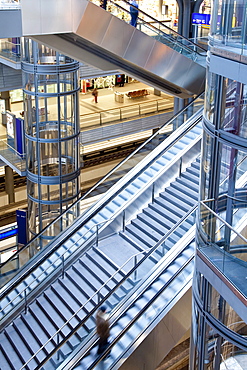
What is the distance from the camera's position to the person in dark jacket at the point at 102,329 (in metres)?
9.66

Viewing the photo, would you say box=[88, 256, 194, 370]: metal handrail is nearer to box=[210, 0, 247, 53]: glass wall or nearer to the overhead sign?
box=[210, 0, 247, 53]: glass wall

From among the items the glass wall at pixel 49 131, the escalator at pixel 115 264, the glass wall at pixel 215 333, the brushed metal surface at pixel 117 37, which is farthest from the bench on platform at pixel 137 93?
the glass wall at pixel 215 333

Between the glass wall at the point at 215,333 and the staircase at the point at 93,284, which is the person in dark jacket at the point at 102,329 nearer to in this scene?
the staircase at the point at 93,284

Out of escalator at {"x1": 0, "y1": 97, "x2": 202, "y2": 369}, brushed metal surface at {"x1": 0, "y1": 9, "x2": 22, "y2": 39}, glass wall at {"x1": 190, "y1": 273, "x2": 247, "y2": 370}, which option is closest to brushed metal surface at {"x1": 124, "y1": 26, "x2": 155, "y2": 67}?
escalator at {"x1": 0, "y1": 97, "x2": 202, "y2": 369}

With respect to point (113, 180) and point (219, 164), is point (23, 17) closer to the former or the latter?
point (113, 180)

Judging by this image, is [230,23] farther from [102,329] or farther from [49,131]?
[49,131]

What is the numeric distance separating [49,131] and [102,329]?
8340 millimetres

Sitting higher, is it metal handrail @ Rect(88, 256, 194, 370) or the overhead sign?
the overhead sign

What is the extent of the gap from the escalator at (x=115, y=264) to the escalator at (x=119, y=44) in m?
1.85

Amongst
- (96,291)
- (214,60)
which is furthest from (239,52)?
(96,291)

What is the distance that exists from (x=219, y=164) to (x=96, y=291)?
17.9 feet

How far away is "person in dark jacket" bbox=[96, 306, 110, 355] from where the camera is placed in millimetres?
9656

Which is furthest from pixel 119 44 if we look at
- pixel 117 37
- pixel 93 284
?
pixel 93 284

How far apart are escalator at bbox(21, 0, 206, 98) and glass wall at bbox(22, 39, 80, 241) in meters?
1.73
